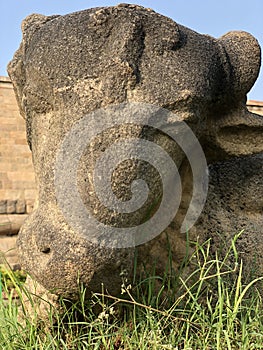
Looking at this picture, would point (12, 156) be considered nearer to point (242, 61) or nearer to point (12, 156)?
point (12, 156)

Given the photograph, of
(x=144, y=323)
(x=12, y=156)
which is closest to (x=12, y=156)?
(x=12, y=156)

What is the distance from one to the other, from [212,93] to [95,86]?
0.35 m

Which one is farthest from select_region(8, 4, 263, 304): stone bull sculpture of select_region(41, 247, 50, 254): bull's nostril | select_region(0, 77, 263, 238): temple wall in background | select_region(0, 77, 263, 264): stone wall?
select_region(0, 77, 263, 238): temple wall in background

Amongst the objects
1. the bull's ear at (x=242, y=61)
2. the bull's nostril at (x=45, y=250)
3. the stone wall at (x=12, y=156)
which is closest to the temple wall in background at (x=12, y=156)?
the stone wall at (x=12, y=156)

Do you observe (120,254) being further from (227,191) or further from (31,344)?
(227,191)

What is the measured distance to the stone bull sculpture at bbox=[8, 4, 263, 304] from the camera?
1.36 m

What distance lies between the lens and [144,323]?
1.48 meters

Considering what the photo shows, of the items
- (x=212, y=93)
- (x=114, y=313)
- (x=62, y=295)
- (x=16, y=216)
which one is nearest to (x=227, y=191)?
(x=212, y=93)

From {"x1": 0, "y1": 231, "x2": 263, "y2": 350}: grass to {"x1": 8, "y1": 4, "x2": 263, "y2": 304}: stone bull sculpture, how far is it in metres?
0.08

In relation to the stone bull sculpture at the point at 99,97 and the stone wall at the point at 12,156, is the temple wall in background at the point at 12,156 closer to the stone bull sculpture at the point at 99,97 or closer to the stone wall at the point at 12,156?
the stone wall at the point at 12,156

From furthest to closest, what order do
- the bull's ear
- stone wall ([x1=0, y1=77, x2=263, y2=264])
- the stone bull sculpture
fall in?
stone wall ([x1=0, y1=77, x2=263, y2=264]) → the bull's ear → the stone bull sculpture

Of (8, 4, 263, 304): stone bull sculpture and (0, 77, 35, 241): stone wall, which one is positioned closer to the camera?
(8, 4, 263, 304): stone bull sculpture

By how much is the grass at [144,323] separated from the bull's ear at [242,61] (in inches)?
18.0

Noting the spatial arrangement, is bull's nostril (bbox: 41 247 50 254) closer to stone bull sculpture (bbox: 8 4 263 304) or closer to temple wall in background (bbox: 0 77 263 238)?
stone bull sculpture (bbox: 8 4 263 304)
